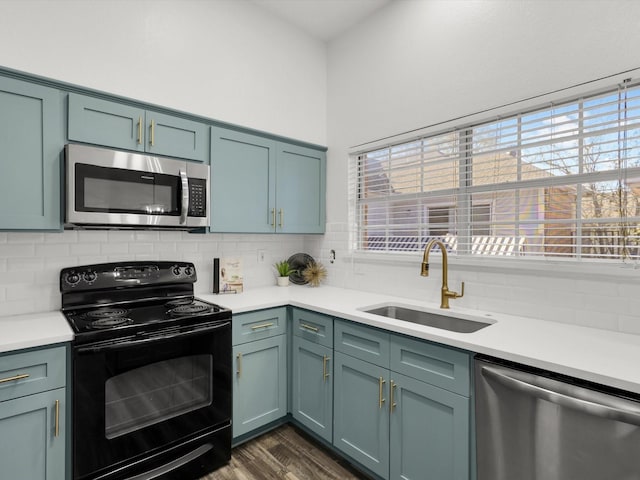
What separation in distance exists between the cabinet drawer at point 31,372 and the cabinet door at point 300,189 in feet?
5.30

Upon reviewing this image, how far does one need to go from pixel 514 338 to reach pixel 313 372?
1219 millimetres

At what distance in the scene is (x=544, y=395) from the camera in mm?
1268

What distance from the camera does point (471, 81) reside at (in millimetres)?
2176

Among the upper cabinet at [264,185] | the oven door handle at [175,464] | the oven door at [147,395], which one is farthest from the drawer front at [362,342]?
the upper cabinet at [264,185]

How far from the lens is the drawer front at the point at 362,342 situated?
1.84 metres

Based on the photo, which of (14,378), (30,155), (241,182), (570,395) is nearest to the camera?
(570,395)

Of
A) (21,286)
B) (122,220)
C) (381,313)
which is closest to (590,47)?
(381,313)

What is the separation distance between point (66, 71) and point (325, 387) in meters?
2.29

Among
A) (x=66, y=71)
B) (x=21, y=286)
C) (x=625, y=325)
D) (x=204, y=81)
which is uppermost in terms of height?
(x=204, y=81)

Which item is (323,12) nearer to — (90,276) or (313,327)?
(313,327)

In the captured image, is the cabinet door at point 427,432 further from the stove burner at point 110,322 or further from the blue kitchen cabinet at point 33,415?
the blue kitchen cabinet at point 33,415

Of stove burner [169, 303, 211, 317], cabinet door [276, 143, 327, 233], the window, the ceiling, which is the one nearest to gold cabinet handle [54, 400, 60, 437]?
stove burner [169, 303, 211, 317]

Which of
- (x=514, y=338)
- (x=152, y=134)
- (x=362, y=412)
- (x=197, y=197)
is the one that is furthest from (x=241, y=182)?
(x=514, y=338)

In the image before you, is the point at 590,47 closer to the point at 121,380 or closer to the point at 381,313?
the point at 381,313
